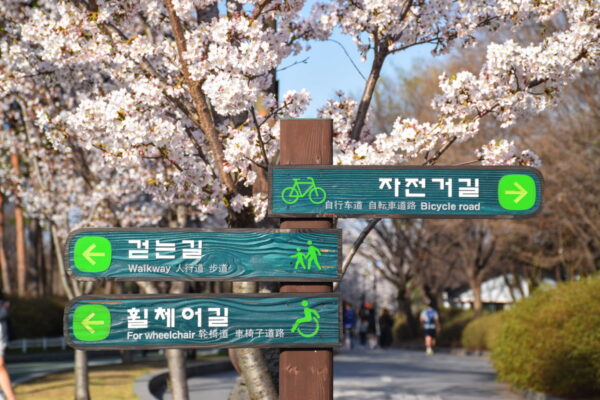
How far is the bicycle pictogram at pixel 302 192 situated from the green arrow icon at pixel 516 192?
1.14 meters

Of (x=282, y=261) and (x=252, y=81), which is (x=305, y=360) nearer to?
(x=282, y=261)

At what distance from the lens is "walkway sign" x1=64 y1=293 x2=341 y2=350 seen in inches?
211

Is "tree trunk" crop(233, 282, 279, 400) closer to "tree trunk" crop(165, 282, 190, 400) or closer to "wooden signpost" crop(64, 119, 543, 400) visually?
"wooden signpost" crop(64, 119, 543, 400)

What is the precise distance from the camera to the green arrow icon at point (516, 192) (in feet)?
18.5

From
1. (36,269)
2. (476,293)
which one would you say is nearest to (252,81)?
(476,293)

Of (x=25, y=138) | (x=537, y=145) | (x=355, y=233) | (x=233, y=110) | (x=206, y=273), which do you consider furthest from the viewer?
(x=355, y=233)

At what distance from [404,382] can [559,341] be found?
615 cm

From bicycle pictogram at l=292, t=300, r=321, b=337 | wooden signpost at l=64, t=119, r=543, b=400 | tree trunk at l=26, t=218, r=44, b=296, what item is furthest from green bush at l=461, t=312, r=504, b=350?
bicycle pictogram at l=292, t=300, r=321, b=337

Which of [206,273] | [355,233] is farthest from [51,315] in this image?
[206,273]

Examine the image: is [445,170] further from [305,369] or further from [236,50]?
[236,50]

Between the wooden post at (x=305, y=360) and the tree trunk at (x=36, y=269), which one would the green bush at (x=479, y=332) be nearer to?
Result: the tree trunk at (x=36, y=269)

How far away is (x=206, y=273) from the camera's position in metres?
5.47

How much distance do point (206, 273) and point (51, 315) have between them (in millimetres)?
31080

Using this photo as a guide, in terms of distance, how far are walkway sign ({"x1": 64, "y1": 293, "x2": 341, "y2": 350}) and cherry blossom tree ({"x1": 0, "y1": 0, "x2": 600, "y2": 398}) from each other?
6.25ft
